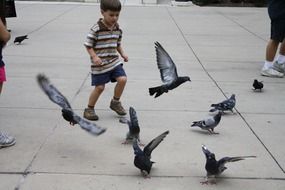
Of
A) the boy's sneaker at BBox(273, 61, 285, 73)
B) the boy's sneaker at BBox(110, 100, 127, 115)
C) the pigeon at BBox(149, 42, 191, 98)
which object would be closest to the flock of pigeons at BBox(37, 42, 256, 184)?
the pigeon at BBox(149, 42, 191, 98)

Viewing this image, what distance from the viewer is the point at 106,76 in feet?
17.4

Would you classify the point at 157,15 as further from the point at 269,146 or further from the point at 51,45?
the point at 269,146

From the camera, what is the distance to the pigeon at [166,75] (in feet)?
16.6

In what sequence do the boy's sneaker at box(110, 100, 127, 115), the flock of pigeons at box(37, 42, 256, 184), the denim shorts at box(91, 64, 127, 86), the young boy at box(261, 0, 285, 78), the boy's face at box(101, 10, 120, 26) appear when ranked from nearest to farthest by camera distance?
the flock of pigeons at box(37, 42, 256, 184), the boy's face at box(101, 10, 120, 26), the denim shorts at box(91, 64, 127, 86), the boy's sneaker at box(110, 100, 127, 115), the young boy at box(261, 0, 285, 78)

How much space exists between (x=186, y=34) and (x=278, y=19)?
4.10 meters

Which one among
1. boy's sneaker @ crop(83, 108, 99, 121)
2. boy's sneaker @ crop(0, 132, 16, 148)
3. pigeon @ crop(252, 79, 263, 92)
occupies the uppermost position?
boy's sneaker @ crop(0, 132, 16, 148)

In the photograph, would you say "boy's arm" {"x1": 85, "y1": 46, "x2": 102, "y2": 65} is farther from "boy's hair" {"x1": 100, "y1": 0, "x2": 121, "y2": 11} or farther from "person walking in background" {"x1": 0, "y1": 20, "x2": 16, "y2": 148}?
"person walking in background" {"x1": 0, "y1": 20, "x2": 16, "y2": 148}

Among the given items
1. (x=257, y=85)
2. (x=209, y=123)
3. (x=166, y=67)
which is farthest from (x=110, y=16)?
(x=257, y=85)

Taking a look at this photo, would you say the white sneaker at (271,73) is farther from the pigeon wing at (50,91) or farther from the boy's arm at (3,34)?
the boy's arm at (3,34)

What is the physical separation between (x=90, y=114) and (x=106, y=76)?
0.45m

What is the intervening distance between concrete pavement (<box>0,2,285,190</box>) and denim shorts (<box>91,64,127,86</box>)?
42 cm

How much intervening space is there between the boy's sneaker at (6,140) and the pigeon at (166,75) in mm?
1455

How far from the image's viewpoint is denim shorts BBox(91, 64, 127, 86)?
5293 mm

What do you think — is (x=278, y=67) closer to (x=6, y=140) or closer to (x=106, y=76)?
(x=106, y=76)
